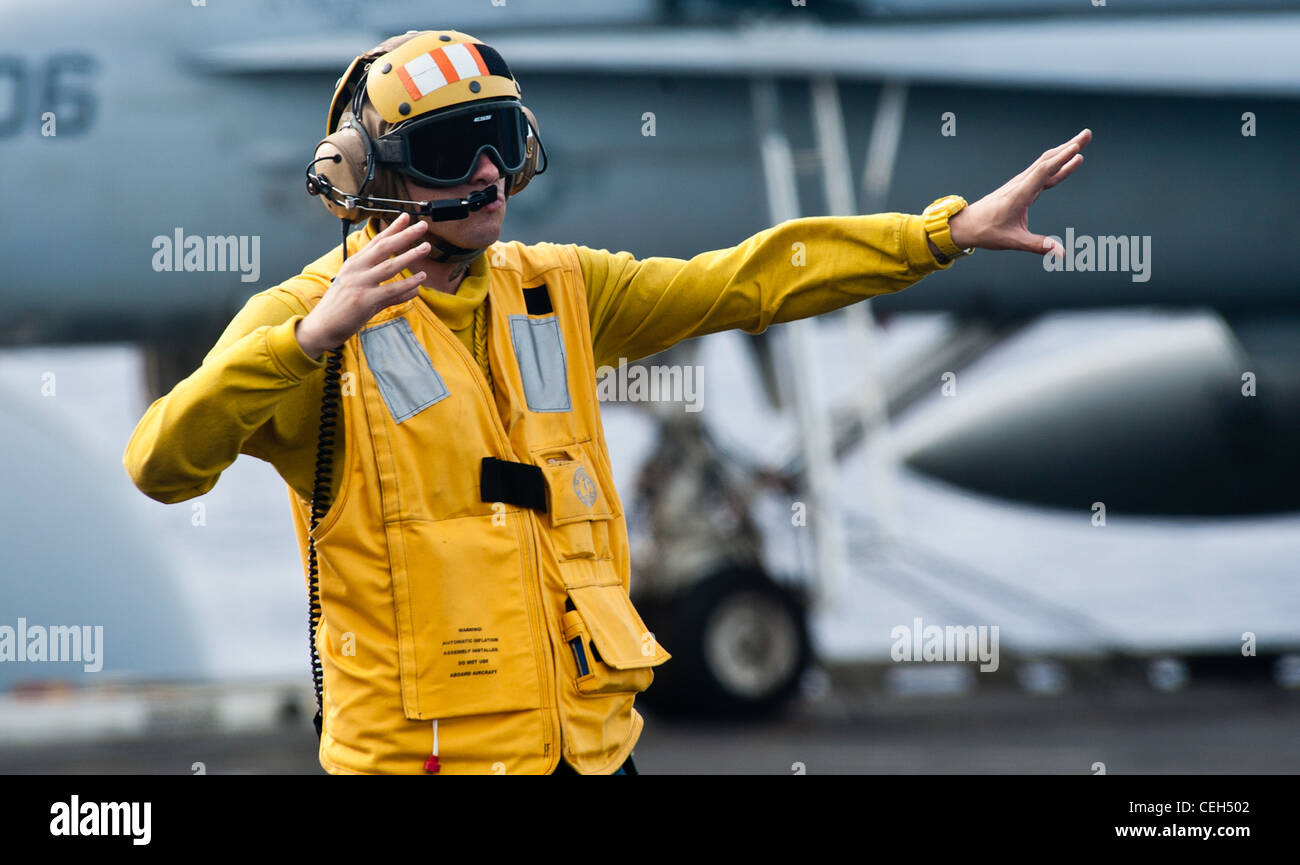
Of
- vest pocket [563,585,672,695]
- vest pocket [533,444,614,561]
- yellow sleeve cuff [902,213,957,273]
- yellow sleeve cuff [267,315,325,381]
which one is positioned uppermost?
yellow sleeve cuff [902,213,957,273]

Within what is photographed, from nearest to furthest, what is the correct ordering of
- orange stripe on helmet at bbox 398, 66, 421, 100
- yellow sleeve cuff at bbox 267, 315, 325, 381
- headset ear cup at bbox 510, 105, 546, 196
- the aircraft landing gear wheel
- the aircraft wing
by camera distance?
1. yellow sleeve cuff at bbox 267, 315, 325, 381
2. orange stripe on helmet at bbox 398, 66, 421, 100
3. headset ear cup at bbox 510, 105, 546, 196
4. the aircraft wing
5. the aircraft landing gear wheel

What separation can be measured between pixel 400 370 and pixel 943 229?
0.78m

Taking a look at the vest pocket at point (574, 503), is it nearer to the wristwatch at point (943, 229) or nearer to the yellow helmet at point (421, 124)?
the yellow helmet at point (421, 124)

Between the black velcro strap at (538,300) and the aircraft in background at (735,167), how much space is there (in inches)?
188

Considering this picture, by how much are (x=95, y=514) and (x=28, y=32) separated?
2.41 metres

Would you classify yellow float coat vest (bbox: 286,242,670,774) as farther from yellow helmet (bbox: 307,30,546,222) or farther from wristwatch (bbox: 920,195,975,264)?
wristwatch (bbox: 920,195,975,264)

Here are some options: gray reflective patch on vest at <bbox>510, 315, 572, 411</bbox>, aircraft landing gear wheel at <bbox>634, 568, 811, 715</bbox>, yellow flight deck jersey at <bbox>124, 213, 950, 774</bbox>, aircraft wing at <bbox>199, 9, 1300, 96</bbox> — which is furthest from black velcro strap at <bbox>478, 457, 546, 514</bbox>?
aircraft landing gear wheel at <bbox>634, 568, 811, 715</bbox>

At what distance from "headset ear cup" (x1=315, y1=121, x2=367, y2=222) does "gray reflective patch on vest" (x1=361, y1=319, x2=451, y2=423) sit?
226 mm

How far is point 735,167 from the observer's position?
7.10m

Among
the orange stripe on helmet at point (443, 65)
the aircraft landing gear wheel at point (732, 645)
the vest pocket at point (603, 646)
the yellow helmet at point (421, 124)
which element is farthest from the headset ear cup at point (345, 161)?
the aircraft landing gear wheel at point (732, 645)

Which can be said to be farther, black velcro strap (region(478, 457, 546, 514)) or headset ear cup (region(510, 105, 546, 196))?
headset ear cup (region(510, 105, 546, 196))

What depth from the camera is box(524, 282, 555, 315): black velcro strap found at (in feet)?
6.75

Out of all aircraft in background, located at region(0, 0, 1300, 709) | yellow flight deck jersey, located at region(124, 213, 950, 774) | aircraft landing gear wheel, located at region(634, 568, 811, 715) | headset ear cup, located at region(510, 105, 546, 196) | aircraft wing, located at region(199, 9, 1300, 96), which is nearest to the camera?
yellow flight deck jersey, located at region(124, 213, 950, 774)

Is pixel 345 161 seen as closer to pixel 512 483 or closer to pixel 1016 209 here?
pixel 512 483
